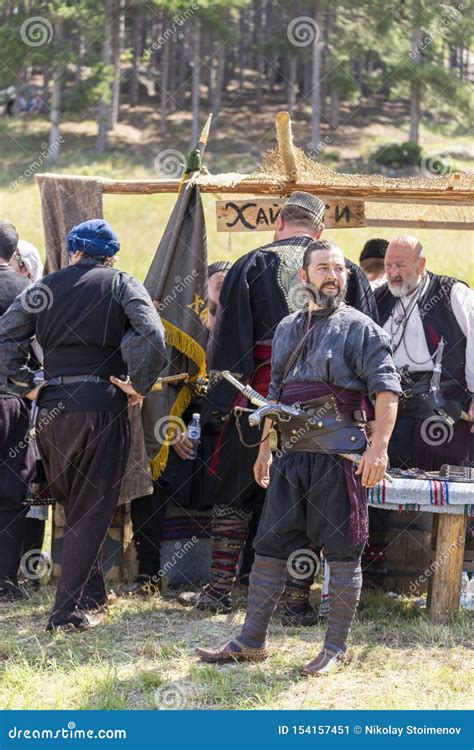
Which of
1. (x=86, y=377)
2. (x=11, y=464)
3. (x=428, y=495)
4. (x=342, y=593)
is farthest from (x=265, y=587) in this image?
(x=11, y=464)

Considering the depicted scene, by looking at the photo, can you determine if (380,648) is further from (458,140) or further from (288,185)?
(458,140)

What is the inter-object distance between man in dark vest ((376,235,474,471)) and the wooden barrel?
304 mm

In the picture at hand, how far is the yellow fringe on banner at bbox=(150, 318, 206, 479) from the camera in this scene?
19.8ft

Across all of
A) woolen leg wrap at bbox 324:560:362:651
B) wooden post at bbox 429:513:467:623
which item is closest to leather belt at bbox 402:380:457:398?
wooden post at bbox 429:513:467:623

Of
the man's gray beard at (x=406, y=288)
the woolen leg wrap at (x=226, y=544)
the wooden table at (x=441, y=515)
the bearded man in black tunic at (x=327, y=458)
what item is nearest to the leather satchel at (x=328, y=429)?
the bearded man in black tunic at (x=327, y=458)

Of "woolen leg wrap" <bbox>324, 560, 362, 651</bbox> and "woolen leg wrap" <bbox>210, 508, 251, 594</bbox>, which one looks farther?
"woolen leg wrap" <bbox>210, 508, 251, 594</bbox>

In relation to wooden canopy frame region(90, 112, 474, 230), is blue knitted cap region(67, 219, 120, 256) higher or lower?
lower

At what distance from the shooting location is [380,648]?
16.5 ft

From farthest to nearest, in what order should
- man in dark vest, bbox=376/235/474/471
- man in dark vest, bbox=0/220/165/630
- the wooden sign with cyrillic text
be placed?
the wooden sign with cyrillic text → man in dark vest, bbox=376/235/474/471 → man in dark vest, bbox=0/220/165/630

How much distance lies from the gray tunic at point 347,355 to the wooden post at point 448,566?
1241 millimetres

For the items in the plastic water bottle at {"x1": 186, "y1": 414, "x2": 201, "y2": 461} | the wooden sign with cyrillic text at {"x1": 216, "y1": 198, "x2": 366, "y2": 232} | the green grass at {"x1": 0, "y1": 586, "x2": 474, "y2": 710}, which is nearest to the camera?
the green grass at {"x1": 0, "y1": 586, "x2": 474, "y2": 710}

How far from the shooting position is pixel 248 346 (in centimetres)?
557

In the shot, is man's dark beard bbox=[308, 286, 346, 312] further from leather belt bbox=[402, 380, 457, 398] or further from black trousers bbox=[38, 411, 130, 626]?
leather belt bbox=[402, 380, 457, 398]

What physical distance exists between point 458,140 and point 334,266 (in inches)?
1445
